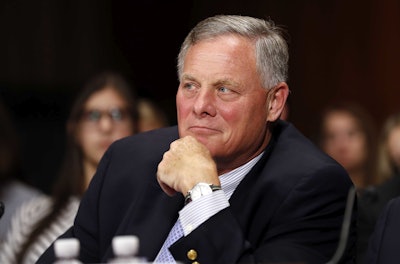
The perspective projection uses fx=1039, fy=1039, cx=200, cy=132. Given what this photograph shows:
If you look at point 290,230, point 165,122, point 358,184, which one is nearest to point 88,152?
point 165,122

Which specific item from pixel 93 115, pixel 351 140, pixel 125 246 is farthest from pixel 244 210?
pixel 351 140

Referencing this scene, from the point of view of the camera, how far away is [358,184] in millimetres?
6027

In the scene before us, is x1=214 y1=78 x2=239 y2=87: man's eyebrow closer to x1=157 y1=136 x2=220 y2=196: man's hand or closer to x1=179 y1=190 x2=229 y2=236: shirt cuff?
x1=157 y1=136 x2=220 y2=196: man's hand

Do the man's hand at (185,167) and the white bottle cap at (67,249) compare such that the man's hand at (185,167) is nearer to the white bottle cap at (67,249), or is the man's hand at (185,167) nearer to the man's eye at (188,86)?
the man's eye at (188,86)

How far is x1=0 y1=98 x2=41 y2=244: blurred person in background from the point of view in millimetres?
5012

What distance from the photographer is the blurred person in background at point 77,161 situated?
4516 mm

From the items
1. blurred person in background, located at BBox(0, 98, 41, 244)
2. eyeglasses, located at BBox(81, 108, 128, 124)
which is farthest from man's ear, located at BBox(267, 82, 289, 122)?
blurred person in background, located at BBox(0, 98, 41, 244)

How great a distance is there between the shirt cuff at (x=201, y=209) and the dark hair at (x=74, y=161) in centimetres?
192

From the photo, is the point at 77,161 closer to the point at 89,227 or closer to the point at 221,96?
the point at 89,227

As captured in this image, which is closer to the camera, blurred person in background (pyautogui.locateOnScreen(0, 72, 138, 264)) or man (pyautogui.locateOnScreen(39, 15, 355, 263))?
man (pyautogui.locateOnScreen(39, 15, 355, 263))

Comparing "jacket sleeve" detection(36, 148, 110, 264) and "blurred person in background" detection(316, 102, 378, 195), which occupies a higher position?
"jacket sleeve" detection(36, 148, 110, 264)

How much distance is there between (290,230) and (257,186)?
0.18 m

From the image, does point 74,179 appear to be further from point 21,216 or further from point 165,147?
point 165,147

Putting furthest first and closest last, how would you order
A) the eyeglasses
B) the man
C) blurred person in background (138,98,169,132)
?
1. blurred person in background (138,98,169,132)
2. the eyeglasses
3. the man
